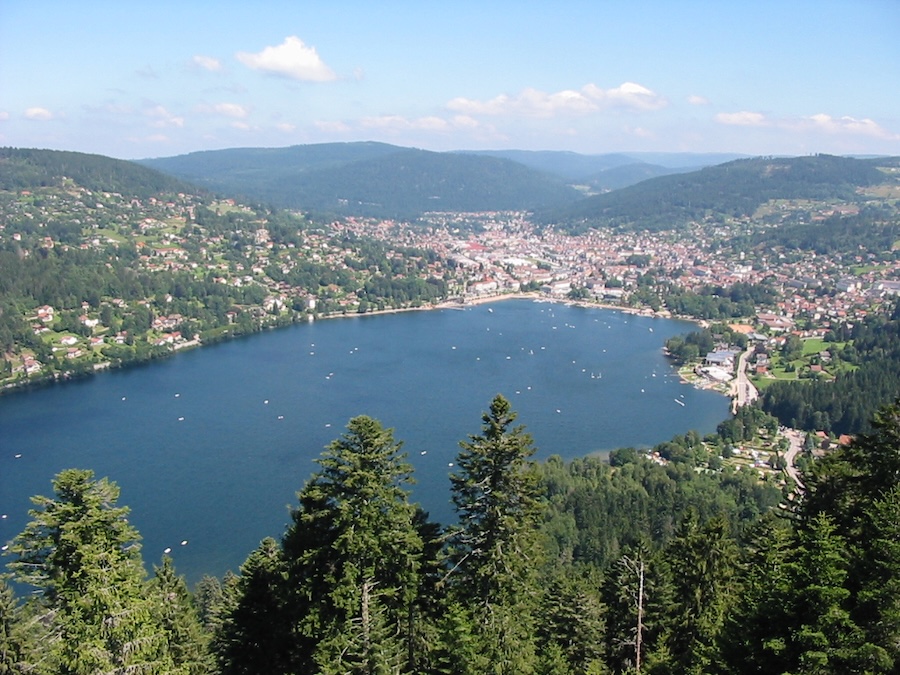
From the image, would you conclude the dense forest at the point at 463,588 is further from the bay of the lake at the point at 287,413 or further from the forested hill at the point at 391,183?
the forested hill at the point at 391,183

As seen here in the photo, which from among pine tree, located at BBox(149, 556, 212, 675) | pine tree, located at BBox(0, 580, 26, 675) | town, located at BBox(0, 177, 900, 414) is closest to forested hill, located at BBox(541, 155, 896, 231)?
town, located at BBox(0, 177, 900, 414)

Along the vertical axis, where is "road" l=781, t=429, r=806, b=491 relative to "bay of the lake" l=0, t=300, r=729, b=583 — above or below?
below

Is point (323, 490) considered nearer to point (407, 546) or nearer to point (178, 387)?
point (407, 546)

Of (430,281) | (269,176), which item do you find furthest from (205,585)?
(269,176)

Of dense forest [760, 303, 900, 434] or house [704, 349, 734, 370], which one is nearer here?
dense forest [760, 303, 900, 434]

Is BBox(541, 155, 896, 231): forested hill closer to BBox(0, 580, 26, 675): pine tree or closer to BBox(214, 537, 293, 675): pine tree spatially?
BBox(214, 537, 293, 675): pine tree

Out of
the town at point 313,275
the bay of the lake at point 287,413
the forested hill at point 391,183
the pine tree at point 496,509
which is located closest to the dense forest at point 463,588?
the pine tree at point 496,509

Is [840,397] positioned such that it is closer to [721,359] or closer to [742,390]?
[742,390]
